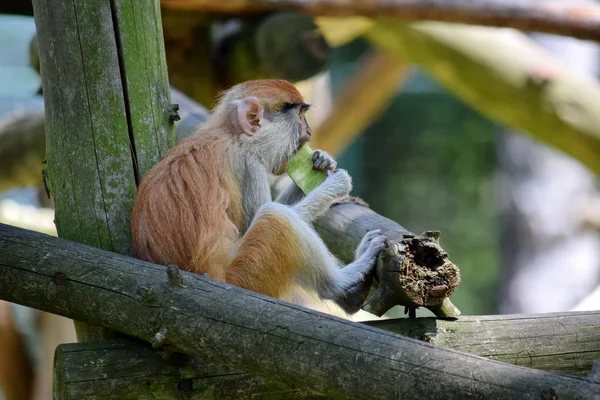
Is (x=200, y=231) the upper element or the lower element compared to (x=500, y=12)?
lower

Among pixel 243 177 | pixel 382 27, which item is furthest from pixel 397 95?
pixel 243 177

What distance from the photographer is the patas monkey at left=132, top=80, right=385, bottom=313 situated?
3.44 metres

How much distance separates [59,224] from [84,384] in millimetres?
935

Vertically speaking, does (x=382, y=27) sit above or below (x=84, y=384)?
above

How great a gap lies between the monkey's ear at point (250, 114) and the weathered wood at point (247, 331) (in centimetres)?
121

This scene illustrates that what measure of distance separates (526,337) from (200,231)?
4.49 ft

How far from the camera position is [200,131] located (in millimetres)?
4059

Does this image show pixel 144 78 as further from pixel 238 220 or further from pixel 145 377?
pixel 145 377

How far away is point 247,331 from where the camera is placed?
270 centimetres

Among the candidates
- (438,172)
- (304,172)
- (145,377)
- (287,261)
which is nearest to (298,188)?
(304,172)

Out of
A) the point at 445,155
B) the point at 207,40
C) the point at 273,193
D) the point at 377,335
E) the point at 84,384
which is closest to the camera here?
the point at 377,335

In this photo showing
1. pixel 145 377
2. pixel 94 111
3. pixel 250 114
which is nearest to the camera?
pixel 145 377

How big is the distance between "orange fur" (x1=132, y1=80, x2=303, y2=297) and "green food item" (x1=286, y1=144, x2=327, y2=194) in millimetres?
615

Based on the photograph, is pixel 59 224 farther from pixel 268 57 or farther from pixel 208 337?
pixel 268 57
